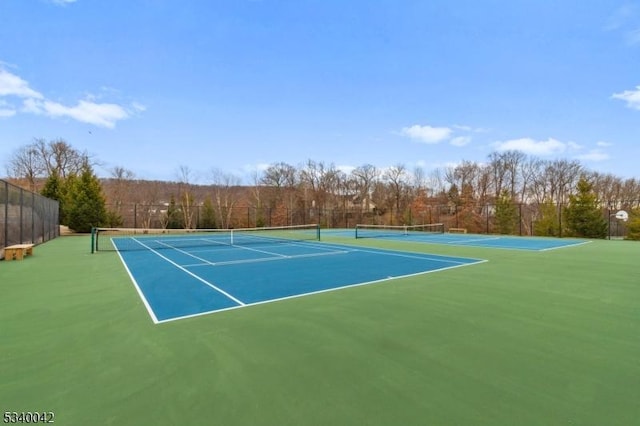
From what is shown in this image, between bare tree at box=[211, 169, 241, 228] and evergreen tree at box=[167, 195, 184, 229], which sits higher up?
bare tree at box=[211, 169, 241, 228]

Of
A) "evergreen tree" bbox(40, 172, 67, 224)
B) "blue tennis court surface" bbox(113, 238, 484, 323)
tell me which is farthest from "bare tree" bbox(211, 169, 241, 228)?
"blue tennis court surface" bbox(113, 238, 484, 323)

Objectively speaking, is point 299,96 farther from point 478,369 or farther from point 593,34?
point 478,369

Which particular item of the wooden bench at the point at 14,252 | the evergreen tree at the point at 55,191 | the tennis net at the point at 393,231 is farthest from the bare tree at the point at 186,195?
the wooden bench at the point at 14,252

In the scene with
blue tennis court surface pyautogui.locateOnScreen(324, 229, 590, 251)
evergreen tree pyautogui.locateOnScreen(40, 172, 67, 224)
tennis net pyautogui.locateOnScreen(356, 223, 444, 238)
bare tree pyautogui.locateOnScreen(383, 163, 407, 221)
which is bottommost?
blue tennis court surface pyautogui.locateOnScreen(324, 229, 590, 251)

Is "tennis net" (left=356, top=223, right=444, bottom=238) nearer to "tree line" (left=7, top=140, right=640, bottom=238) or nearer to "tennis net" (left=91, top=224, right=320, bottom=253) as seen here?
"tennis net" (left=91, top=224, right=320, bottom=253)

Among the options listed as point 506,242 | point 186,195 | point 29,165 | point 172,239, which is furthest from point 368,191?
point 29,165

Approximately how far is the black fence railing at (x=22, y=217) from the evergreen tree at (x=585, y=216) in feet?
98.2

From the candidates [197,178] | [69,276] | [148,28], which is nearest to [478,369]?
[69,276]

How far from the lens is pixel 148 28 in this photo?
1171 centimetres

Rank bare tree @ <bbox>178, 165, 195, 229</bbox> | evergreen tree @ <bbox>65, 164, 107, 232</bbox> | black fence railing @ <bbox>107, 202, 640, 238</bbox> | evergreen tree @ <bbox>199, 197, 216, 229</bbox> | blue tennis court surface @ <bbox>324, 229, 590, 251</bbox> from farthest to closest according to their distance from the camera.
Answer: bare tree @ <bbox>178, 165, 195, 229</bbox> < evergreen tree @ <bbox>199, 197, 216, 229</bbox> < black fence railing @ <bbox>107, 202, 640, 238</bbox> < evergreen tree @ <bbox>65, 164, 107, 232</bbox> < blue tennis court surface @ <bbox>324, 229, 590, 251</bbox>

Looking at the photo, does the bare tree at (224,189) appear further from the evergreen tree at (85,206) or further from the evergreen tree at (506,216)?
the evergreen tree at (506,216)

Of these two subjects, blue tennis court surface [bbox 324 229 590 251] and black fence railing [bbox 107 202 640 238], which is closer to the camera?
blue tennis court surface [bbox 324 229 590 251]

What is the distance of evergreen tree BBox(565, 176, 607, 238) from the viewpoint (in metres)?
21.5

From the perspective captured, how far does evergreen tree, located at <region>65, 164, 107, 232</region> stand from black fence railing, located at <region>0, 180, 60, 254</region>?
5183 mm
